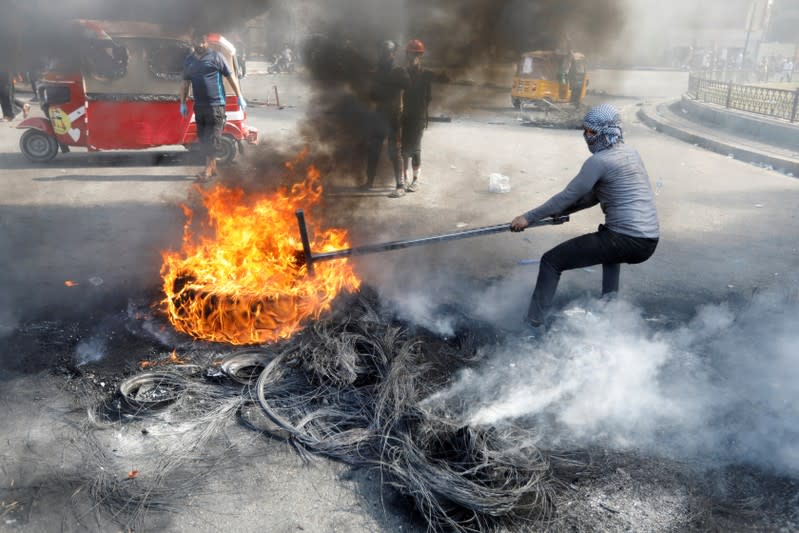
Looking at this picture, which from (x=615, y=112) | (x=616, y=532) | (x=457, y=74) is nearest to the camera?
(x=616, y=532)

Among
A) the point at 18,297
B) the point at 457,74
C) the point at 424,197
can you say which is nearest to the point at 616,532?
the point at 18,297

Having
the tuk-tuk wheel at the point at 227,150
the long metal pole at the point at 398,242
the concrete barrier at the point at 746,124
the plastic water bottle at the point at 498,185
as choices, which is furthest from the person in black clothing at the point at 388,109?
the concrete barrier at the point at 746,124

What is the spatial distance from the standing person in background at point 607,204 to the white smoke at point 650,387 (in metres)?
0.52

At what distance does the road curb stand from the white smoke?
7.02m

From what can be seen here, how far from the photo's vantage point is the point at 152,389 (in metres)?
3.48

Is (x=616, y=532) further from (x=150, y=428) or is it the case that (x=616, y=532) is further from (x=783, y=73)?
(x=783, y=73)

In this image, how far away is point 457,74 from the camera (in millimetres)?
7934

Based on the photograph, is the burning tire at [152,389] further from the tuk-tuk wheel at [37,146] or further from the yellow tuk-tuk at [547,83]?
the yellow tuk-tuk at [547,83]

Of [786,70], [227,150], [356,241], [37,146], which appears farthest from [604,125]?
[786,70]

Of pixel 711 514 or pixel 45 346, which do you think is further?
pixel 45 346

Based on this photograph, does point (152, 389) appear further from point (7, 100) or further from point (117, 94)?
point (7, 100)

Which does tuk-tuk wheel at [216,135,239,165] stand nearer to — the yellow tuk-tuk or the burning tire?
the burning tire

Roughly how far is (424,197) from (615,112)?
4352 millimetres

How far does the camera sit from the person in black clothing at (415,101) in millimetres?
7227
